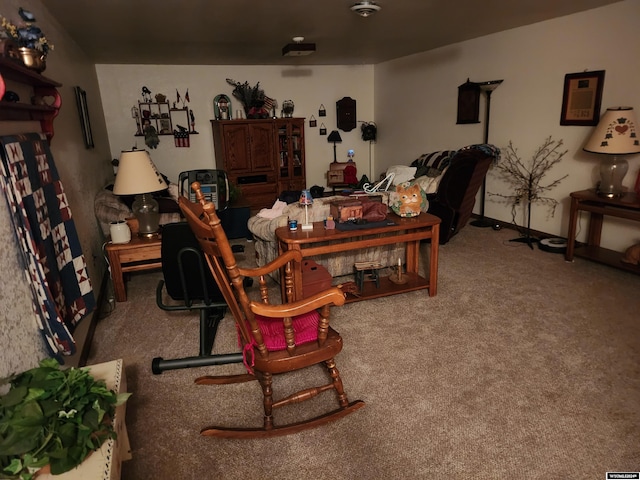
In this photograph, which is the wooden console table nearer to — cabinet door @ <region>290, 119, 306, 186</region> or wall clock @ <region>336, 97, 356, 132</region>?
cabinet door @ <region>290, 119, 306, 186</region>

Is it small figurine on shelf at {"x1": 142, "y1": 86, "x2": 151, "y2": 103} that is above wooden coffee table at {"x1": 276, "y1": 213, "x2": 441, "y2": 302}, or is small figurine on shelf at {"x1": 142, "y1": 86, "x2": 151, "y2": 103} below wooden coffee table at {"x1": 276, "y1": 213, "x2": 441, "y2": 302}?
above

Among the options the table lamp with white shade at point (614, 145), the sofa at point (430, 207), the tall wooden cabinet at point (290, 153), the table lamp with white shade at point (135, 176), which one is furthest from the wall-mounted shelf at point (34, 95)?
the tall wooden cabinet at point (290, 153)

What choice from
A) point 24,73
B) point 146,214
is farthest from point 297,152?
point 24,73

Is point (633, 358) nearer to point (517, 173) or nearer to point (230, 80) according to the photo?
point (517, 173)

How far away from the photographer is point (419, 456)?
1.68 meters

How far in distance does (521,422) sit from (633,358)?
0.94m

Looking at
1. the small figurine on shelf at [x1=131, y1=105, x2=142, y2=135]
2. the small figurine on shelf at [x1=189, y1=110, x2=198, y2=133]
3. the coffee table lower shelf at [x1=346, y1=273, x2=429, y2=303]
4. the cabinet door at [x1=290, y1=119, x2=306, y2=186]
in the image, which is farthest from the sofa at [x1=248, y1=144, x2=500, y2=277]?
the small figurine on shelf at [x1=131, y1=105, x2=142, y2=135]

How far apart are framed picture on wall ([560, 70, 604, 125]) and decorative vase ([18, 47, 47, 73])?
430cm

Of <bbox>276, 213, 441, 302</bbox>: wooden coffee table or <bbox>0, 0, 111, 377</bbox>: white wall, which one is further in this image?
<bbox>276, 213, 441, 302</bbox>: wooden coffee table

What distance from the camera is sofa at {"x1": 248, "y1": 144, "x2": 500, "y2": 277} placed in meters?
3.17

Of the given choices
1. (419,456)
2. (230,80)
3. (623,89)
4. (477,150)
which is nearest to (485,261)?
(477,150)

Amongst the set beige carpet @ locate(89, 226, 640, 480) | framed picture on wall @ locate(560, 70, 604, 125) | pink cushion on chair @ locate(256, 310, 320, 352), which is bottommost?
beige carpet @ locate(89, 226, 640, 480)

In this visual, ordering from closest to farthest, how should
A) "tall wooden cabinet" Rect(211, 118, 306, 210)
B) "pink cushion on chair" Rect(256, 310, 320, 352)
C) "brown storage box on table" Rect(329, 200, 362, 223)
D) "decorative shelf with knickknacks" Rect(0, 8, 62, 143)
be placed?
"decorative shelf with knickknacks" Rect(0, 8, 62, 143) → "pink cushion on chair" Rect(256, 310, 320, 352) → "brown storage box on table" Rect(329, 200, 362, 223) → "tall wooden cabinet" Rect(211, 118, 306, 210)

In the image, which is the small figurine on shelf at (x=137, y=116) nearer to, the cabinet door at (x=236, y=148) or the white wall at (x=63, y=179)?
the white wall at (x=63, y=179)
